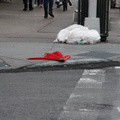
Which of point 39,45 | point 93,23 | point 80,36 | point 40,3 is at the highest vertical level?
point 93,23

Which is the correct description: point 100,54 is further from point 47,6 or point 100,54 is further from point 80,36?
point 47,6

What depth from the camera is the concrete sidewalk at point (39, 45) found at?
10.6 m

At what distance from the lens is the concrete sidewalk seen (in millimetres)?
10641

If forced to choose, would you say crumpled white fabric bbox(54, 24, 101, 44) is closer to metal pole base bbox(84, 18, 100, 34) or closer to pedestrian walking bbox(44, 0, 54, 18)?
metal pole base bbox(84, 18, 100, 34)

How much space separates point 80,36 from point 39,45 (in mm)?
1334

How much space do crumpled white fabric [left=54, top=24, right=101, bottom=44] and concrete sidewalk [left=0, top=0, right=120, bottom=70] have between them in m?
0.27

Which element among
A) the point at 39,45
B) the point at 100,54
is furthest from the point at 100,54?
the point at 39,45

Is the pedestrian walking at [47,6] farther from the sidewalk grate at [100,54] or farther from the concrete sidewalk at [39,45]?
the sidewalk grate at [100,54]

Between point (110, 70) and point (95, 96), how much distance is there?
8.54 ft

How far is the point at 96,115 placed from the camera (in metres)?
6.29

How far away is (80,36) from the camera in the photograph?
13.4 m

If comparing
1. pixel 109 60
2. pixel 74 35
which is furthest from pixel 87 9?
pixel 109 60

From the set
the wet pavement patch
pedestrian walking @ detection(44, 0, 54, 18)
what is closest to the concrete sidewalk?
the wet pavement patch

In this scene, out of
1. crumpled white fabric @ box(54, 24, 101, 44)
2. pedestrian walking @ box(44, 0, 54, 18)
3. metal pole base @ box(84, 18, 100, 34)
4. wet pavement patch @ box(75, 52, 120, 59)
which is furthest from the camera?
pedestrian walking @ box(44, 0, 54, 18)
